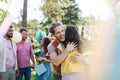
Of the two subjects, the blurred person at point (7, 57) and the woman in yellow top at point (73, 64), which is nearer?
the woman in yellow top at point (73, 64)

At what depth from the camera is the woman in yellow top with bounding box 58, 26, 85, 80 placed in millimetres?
3633

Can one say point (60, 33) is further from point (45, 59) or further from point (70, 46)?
point (45, 59)

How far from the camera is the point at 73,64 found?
3643 mm

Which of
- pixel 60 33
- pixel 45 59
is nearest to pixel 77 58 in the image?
pixel 60 33

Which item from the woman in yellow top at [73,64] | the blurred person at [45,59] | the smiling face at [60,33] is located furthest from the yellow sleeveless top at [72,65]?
the blurred person at [45,59]

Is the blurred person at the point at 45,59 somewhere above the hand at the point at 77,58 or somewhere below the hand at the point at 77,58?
below

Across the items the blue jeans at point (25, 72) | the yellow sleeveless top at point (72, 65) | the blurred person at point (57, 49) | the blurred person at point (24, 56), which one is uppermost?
the blurred person at point (57, 49)

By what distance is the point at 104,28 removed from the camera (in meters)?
2.86

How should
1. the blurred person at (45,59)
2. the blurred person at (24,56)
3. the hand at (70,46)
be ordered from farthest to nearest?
the blurred person at (24,56), the blurred person at (45,59), the hand at (70,46)

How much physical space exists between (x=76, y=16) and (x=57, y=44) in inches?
1373

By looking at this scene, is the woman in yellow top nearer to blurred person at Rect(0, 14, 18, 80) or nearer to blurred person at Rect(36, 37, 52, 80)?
blurred person at Rect(0, 14, 18, 80)

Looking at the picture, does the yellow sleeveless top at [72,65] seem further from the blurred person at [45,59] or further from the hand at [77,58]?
the blurred person at [45,59]

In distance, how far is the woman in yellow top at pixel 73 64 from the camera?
11.9 ft

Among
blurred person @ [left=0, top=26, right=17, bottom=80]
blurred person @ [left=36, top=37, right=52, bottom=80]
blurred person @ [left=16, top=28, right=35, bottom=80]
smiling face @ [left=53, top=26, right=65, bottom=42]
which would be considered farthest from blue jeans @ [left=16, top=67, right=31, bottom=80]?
smiling face @ [left=53, top=26, right=65, bottom=42]
